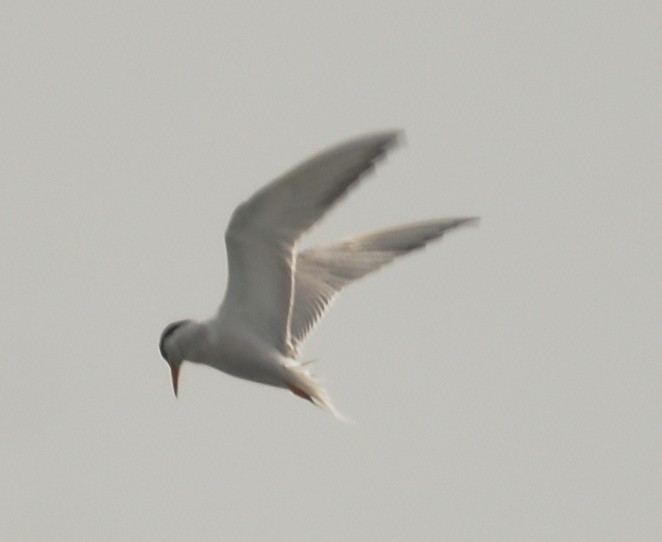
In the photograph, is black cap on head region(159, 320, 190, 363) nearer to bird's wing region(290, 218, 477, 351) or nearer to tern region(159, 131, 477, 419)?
tern region(159, 131, 477, 419)

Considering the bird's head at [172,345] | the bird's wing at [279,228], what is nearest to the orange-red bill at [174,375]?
the bird's head at [172,345]

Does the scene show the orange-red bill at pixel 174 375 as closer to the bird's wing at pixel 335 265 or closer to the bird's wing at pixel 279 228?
the bird's wing at pixel 279 228

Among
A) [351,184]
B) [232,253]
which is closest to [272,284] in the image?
[232,253]

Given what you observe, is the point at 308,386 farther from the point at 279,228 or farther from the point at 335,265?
the point at 335,265

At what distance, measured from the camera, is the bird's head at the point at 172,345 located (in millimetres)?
12531

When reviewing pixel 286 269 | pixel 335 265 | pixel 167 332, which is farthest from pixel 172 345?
pixel 335 265

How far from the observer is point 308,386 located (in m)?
12.5

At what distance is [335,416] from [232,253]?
124 centimetres

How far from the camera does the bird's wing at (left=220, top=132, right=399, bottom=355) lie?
10.9 metres

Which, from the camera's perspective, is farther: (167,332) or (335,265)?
(335,265)

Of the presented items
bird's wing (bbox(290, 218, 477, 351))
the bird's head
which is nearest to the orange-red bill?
the bird's head

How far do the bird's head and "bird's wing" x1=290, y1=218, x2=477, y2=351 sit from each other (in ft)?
3.05

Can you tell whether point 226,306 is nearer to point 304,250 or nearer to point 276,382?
point 276,382

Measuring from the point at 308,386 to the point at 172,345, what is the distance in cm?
87
